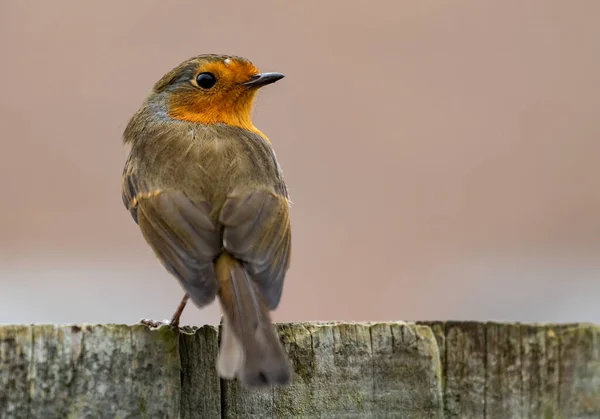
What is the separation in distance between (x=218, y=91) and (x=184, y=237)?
1.74 m

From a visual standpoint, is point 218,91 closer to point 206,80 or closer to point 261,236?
point 206,80

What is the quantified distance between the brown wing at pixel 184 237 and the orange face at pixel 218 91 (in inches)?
42.3

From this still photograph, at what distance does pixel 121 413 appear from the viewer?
10.6 feet

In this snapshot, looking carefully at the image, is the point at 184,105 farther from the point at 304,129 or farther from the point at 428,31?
the point at 428,31

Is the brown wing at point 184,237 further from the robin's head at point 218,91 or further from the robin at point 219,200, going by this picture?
the robin's head at point 218,91

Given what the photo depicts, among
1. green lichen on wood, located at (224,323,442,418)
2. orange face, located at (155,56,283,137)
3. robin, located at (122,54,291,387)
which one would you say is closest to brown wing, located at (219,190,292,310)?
robin, located at (122,54,291,387)

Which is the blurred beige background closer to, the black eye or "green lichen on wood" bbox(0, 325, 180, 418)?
the black eye

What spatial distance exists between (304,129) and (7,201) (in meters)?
2.47

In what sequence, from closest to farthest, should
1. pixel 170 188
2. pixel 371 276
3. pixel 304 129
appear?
pixel 170 188
pixel 371 276
pixel 304 129

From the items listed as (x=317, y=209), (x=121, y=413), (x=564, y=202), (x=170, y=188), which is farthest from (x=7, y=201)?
(x=121, y=413)

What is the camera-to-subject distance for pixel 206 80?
5.90 meters

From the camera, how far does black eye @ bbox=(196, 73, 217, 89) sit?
5891mm

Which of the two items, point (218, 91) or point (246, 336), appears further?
point (218, 91)

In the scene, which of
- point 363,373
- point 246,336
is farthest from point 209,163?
point 363,373
